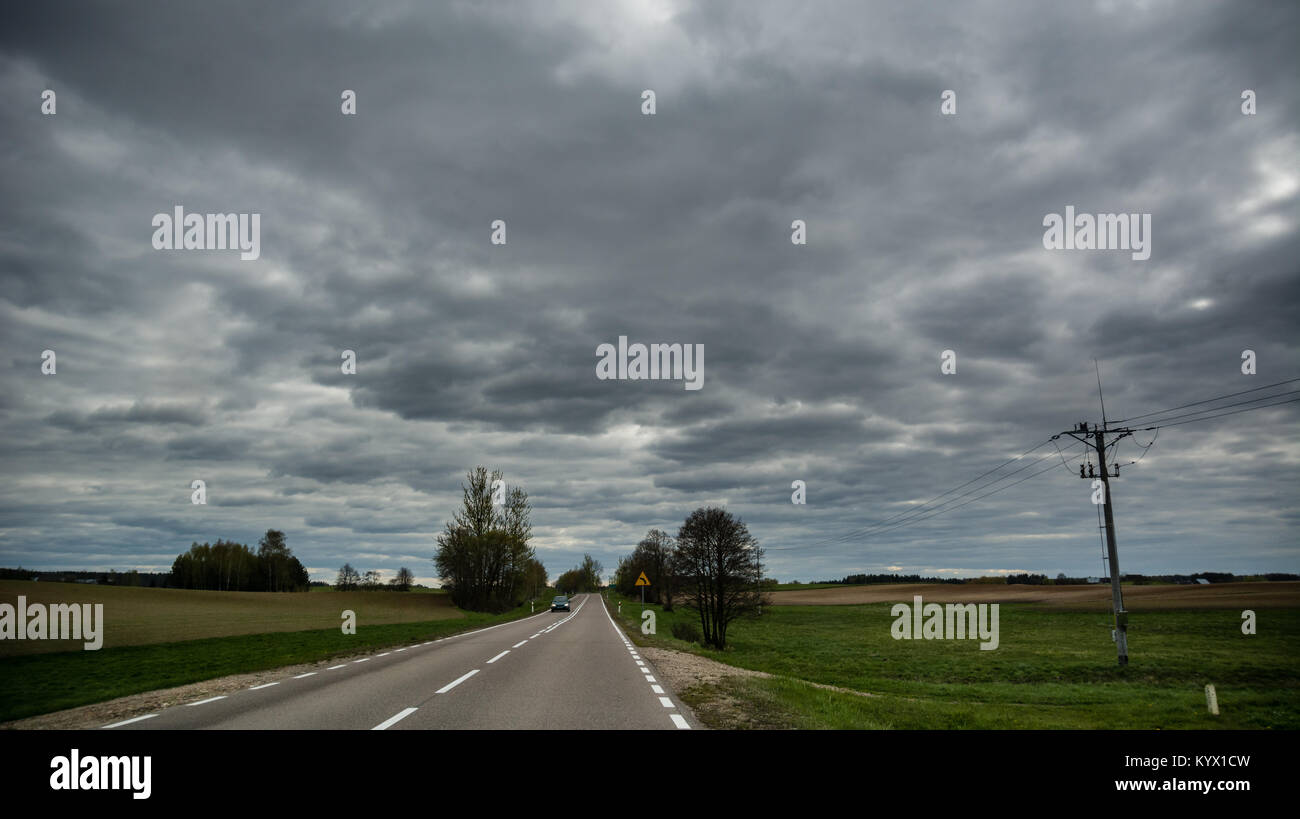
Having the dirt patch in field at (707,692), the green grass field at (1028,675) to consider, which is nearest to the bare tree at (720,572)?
the green grass field at (1028,675)

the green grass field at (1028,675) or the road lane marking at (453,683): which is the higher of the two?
the road lane marking at (453,683)

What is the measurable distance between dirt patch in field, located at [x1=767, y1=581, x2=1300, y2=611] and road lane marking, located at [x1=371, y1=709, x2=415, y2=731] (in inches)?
2958

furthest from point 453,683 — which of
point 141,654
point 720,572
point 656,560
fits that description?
point 656,560

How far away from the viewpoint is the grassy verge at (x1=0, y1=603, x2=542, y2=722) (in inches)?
509

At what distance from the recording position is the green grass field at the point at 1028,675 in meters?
12.8

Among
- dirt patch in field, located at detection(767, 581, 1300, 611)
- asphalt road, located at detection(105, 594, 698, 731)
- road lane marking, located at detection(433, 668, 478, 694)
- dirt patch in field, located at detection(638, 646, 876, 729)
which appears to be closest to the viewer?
asphalt road, located at detection(105, 594, 698, 731)

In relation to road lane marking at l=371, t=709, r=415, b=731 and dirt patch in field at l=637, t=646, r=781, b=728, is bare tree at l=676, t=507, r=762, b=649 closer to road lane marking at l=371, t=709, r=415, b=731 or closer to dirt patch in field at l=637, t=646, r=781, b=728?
dirt patch in field at l=637, t=646, r=781, b=728

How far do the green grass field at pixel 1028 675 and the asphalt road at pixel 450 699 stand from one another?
5.36ft

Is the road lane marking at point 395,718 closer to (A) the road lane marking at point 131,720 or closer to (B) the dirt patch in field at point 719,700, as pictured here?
(A) the road lane marking at point 131,720

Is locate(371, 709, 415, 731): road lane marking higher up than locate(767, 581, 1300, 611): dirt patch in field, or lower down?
higher up

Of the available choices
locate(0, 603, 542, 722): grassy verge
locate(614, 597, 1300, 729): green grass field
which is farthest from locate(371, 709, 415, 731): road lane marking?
locate(0, 603, 542, 722): grassy verge
